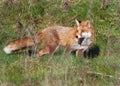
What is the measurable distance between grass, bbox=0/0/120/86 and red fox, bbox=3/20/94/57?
20 cm

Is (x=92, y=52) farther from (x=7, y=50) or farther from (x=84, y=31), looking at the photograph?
(x=7, y=50)

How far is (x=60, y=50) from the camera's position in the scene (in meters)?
11.6

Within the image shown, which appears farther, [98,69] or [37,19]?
[37,19]

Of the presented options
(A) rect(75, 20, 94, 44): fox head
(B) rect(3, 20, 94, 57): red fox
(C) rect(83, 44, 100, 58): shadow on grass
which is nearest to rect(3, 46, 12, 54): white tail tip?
(B) rect(3, 20, 94, 57): red fox

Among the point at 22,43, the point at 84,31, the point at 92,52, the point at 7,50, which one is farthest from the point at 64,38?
the point at 7,50

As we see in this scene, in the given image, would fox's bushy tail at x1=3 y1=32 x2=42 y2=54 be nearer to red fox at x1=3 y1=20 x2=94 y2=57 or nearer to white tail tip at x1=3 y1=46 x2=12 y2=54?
red fox at x1=3 y1=20 x2=94 y2=57

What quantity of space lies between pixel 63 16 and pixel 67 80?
17.2 ft

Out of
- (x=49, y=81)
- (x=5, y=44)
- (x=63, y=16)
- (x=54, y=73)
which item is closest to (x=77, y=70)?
(x=54, y=73)

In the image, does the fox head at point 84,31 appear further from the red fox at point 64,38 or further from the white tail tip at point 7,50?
the white tail tip at point 7,50

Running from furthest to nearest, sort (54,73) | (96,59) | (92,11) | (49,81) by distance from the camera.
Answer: (92,11)
(96,59)
(54,73)
(49,81)

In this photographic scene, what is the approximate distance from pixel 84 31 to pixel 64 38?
52 cm

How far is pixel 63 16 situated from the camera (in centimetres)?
1322

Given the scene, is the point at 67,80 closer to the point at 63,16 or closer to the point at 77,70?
the point at 77,70

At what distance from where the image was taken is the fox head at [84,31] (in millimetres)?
11828
